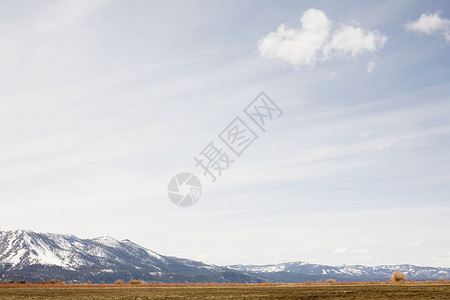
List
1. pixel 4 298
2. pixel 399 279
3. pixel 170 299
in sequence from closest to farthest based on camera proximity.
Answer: pixel 170 299 → pixel 4 298 → pixel 399 279

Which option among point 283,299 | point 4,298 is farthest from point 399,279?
point 4,298

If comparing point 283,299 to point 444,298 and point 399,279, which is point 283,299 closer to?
point 444,298

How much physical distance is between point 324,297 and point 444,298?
1199 centimetres

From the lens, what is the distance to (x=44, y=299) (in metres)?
41.9

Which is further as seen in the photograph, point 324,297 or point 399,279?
point 399,279

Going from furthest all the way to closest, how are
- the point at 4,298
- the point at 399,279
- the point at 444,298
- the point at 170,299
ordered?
the point at 399,279 < the point at 4,298 < the point at 170,299 < the point at 444,298

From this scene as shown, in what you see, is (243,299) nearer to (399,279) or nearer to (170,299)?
(170,299)

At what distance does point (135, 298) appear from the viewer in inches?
1652

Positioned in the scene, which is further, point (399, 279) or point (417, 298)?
point (399, 279)

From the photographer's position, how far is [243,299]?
39562mm

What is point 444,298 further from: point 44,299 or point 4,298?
point 4,298

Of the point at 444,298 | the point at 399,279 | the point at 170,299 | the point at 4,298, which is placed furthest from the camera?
the point at 399,279

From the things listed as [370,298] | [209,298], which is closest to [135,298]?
[209,298]

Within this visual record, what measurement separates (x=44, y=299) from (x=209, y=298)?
18900mm
